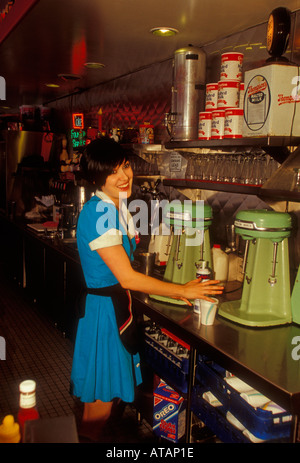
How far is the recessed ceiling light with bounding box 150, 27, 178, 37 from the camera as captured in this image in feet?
9.06

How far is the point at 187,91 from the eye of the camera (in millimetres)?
2818

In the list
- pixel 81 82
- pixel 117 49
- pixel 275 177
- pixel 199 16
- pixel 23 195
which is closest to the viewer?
pixel 275 177

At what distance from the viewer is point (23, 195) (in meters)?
6.37

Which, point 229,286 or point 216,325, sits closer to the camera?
point 216,325

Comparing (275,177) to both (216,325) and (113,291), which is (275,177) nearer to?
(216,325)

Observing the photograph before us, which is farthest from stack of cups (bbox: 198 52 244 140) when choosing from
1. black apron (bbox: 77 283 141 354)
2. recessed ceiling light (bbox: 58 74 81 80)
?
recessed ceiling light (bbox: 58 74 81 80)

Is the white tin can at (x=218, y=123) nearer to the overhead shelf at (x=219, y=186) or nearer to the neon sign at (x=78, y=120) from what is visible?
the overhead shelf at (x=219, y=186)

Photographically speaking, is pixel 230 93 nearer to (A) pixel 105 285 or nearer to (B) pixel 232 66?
(B) pixel 232 66

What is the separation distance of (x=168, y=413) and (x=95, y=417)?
0.43 m

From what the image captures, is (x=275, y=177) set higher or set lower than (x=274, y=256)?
higher

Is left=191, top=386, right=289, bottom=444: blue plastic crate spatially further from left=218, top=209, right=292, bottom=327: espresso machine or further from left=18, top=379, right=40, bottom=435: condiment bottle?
left=18, top=379, right=40, bottom=435: condiment bottle

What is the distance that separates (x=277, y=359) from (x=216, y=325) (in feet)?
1.32

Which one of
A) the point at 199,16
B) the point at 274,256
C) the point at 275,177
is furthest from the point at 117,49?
the point at 274,256

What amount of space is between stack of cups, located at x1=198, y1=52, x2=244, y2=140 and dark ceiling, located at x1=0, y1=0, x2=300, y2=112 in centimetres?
30
